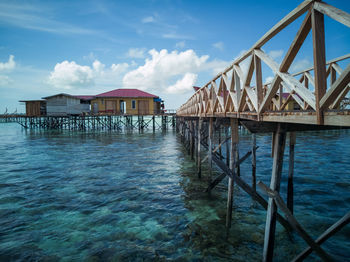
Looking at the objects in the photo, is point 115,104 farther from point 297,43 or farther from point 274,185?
point 297,43

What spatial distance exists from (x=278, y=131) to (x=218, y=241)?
2.97 meters

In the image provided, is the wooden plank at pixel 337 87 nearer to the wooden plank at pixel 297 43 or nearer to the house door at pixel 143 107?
the wooden plank at pixel 297 43

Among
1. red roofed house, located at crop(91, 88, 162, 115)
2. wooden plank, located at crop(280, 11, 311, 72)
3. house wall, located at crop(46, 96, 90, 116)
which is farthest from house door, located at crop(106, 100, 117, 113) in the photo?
wooden plank, located at crop(280, 11, 311, 72)

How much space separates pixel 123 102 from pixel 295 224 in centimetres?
3579

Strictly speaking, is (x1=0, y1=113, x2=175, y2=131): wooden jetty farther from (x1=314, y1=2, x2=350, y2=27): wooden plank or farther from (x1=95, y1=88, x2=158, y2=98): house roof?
(x1=314, y1=2, x2=350, y2=27): wooden plank

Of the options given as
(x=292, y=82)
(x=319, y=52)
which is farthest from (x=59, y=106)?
(x=319, y=52)

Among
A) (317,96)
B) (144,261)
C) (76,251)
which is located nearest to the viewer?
(317,96)

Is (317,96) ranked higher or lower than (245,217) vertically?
higher

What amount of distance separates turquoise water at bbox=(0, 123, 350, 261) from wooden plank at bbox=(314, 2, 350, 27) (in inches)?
173

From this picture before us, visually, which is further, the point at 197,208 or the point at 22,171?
the point at 22,171

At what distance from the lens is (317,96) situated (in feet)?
6.86

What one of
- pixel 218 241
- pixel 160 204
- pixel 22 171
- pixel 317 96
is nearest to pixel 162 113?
pixel 22 171

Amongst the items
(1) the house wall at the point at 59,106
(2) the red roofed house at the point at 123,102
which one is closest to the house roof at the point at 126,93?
(2) the red roofed house at the point at 123,102

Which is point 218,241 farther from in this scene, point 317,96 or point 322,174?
point 322,174
